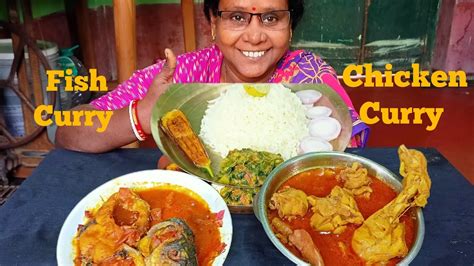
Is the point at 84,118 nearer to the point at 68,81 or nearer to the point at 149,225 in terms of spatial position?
the point at 149,225

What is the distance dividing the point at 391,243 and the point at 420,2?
3997mm

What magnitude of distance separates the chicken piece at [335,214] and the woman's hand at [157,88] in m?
0.71

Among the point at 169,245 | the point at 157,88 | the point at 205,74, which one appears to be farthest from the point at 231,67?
the point at 169,245

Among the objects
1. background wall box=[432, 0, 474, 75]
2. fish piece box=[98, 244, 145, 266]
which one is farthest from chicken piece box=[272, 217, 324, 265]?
background wall box=[432, 0, 474, 75]

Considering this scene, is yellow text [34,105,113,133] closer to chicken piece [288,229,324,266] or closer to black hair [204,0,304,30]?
black hair [204,0,304,30]

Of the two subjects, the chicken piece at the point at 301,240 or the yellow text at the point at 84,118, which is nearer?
the chicken piece at the point at 301,240

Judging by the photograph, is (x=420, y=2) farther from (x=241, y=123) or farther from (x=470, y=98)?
(x=241, y=123)

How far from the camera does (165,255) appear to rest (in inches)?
40.4

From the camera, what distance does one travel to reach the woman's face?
67.7 inches

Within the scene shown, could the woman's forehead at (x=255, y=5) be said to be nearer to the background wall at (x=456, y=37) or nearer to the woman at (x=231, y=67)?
the woman at (x=231, y=67)

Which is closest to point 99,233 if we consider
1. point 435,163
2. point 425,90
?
point 435,163

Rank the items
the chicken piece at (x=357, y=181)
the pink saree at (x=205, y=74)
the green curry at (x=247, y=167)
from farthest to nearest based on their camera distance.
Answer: the pink saree at (x=205, y=74) < the green curry at (x=247, y=167) < the chicken piece at (x=357, y=181)

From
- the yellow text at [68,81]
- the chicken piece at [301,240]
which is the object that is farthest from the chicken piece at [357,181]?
the yellow text at [68,81]

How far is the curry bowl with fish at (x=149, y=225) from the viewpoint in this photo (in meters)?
1.09
